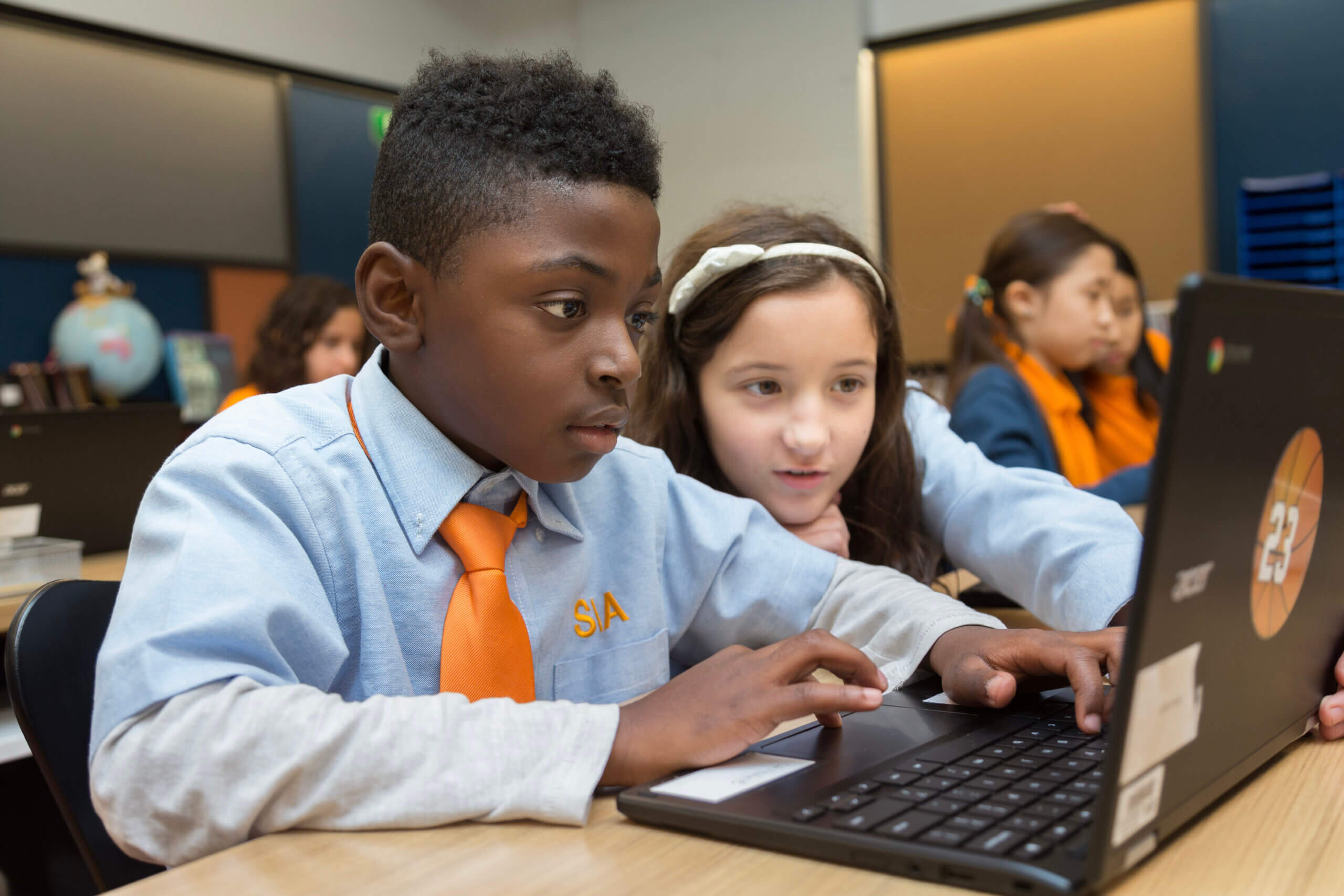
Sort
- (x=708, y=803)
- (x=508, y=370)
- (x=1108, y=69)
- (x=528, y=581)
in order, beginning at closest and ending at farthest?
1. (x=708, y=803)
2. (x=508, y=370)
3. (x=528, y=581)
4. (x=1108, y=69)

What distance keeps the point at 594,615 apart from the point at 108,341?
335 centimetres

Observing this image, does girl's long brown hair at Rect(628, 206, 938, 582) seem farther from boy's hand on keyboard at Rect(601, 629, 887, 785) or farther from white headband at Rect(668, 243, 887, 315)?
boy's hand on keyboard at Rect(601, 629, 887, 785)

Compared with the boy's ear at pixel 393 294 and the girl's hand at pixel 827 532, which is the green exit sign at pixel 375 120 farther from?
the boy's ear at pixel 393 294

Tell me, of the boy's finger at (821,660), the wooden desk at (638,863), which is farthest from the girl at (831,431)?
the wooden desk at (638,863)

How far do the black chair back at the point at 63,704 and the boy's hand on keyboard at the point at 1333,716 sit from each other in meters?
0.78

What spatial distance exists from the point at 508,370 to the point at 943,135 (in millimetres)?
4308

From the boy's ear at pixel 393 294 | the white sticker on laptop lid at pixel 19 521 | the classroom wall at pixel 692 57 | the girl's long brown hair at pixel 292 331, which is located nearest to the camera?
the boy's ear at pixel 393 294

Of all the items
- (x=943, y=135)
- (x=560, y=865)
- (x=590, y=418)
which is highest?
(x=943, y=135)

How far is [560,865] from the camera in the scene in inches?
21.5

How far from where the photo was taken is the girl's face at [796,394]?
4.04ft

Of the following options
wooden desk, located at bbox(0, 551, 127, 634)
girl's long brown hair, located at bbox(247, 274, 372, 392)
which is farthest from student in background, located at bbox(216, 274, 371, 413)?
wooden desk, located at bbox(0, 551, 127, 634)

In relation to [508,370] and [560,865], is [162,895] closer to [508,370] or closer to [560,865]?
[560,865]

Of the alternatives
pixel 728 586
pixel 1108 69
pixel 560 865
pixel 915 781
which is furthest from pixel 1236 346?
pixel 1108 69

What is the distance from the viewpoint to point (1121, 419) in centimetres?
272
